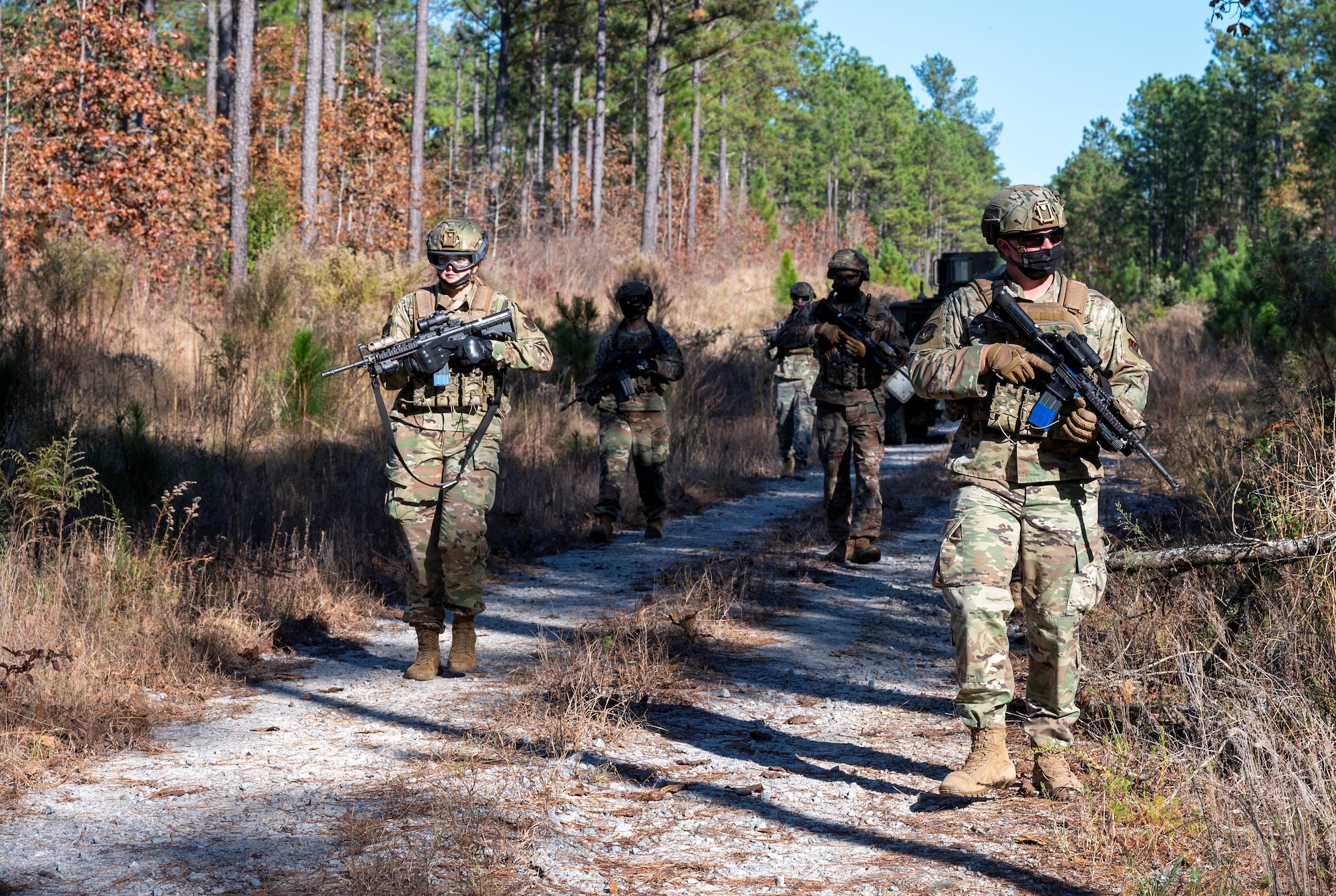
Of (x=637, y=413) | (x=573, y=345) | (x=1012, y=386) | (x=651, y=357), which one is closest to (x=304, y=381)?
(x=637, y=413)

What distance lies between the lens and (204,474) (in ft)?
28.0

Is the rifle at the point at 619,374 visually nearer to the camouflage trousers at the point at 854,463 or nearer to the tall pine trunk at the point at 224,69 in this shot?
the camouflage trousers at the point at 854,463

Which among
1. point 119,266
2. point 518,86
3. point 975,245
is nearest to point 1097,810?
point 119,266

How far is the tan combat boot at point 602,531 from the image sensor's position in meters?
9.90

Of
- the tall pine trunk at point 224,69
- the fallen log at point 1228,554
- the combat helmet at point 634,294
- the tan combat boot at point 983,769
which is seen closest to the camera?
the tan combat boot at point 983,769

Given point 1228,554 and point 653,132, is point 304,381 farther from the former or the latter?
point 653,132

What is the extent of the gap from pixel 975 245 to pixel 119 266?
100874 mm

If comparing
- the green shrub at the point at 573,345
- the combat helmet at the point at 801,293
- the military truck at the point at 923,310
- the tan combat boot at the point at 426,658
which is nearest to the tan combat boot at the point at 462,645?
the tan combat boot at the point at 426,658

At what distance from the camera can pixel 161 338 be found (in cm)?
1272

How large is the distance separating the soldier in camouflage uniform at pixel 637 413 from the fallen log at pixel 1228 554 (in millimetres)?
5227

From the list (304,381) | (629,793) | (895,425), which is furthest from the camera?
(895,425)

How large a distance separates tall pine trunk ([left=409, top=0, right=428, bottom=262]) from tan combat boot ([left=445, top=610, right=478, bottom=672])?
59.7 feet

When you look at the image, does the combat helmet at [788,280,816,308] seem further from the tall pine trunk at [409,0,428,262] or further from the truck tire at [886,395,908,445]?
the tall pine trunk at [409,0,428,262]

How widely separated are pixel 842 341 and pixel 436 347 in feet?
12.3
